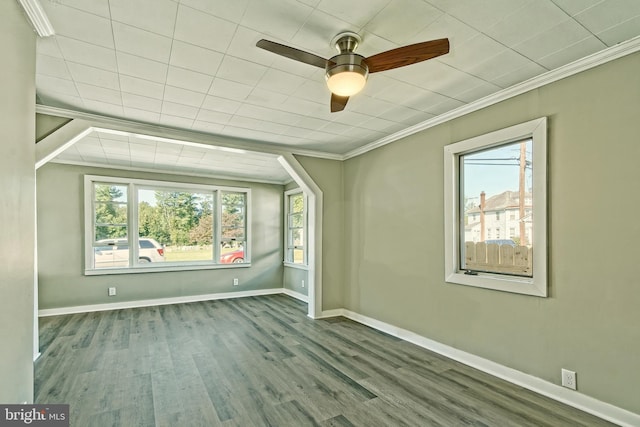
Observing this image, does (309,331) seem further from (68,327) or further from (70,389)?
(68,327)

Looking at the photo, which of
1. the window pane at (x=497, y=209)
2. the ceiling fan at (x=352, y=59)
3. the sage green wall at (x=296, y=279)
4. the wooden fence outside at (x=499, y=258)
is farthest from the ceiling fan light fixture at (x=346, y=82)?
the sage green wall at (x=296, y=279)

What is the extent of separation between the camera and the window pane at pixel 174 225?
231 inches

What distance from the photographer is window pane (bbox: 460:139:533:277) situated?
9.08 feet

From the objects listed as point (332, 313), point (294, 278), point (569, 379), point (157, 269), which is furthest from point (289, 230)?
point (569, 379)

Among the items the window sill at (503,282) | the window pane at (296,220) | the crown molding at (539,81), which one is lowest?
the window sill at (503,282)

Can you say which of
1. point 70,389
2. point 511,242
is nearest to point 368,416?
point 511,242

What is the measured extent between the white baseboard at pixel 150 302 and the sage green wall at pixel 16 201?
3855 millimetres

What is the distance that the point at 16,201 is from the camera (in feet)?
5.63

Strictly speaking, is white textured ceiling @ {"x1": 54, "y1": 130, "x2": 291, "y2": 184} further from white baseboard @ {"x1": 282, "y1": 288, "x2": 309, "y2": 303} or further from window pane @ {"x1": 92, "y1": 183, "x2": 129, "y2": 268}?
white baseboard @ {"x1": 282, "y1": 288, "x2": 309, "y2": 303}

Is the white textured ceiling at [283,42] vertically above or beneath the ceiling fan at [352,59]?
above

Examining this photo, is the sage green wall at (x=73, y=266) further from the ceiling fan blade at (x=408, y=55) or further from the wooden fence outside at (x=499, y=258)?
the ceiling fan blade at (x=408, y=55)

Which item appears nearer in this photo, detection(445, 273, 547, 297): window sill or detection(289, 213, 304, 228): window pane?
detection(445, 273, 547, 297): window sill

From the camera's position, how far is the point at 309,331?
13.7ft

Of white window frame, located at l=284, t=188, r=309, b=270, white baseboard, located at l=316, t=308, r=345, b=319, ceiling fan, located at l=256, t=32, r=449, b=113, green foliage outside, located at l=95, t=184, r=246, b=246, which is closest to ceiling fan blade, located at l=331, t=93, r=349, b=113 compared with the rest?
ceiling fan, located at l=256, t=32, r=449, b=113
